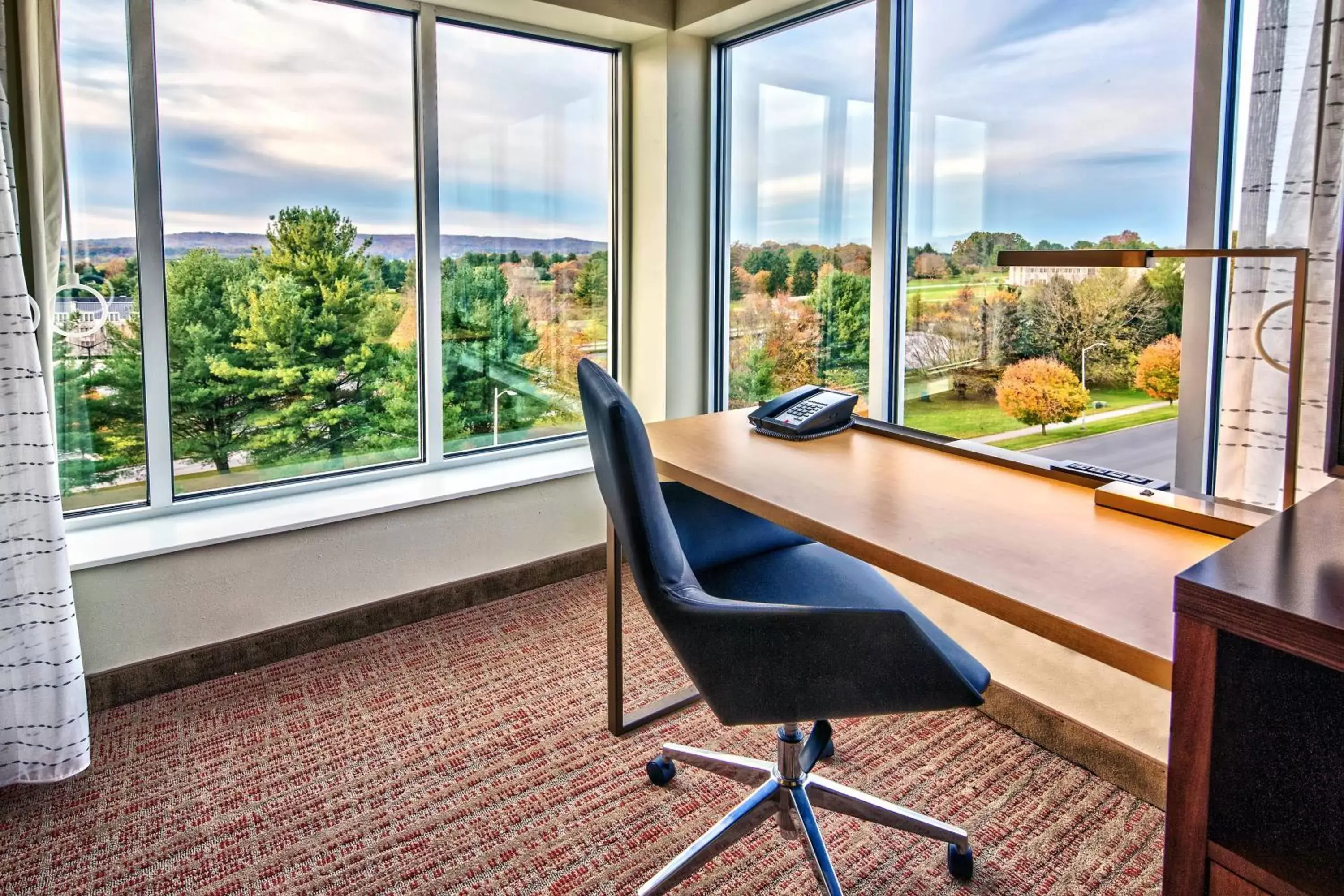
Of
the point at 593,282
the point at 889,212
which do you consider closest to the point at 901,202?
the point at 889,212

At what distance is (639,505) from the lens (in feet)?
4.33

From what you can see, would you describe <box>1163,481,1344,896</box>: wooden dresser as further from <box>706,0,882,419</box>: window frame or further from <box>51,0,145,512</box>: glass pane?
<box>51,0,145,512</box>: glass pane

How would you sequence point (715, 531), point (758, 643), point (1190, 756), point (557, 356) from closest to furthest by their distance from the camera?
point (1190, 756), point (758, 643), point (715, 531), point (557, 356)

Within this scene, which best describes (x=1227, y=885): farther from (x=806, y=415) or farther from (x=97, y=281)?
(x=97, y=281)

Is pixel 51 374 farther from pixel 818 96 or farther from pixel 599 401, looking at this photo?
pixel 818 96

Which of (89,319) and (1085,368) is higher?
(89,319)

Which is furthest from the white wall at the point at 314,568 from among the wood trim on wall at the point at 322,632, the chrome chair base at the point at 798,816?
the chrome chair base at the point at 798,816

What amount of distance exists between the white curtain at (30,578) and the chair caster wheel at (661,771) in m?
1.30

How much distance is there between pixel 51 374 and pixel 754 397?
2159 millimetres

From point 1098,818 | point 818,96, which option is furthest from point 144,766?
point 818,96

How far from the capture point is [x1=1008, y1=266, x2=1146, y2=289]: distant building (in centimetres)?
206

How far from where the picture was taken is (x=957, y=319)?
8.13 ft

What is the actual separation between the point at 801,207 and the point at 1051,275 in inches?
39.9

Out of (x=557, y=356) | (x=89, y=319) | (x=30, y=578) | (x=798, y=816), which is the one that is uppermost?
(x=89, y=319)
